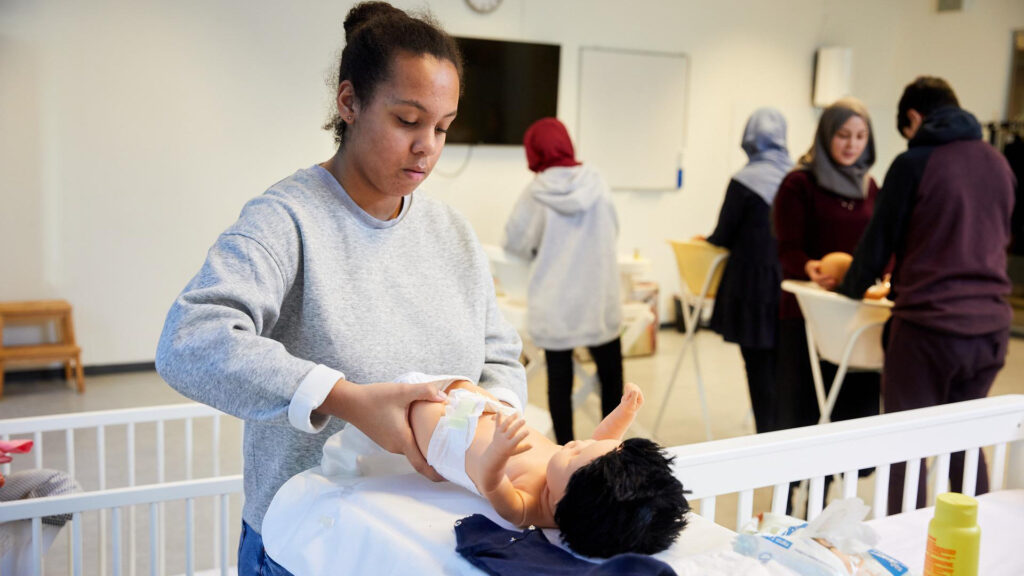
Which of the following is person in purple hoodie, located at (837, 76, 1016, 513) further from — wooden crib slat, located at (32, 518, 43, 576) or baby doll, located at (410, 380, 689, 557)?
wooden crib slat, located at (32, 518, 43, 576)

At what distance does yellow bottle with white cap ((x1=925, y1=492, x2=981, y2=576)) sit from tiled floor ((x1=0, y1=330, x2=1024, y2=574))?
7.89 ft

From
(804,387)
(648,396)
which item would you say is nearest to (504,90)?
(648,396)

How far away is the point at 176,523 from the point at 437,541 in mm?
2508

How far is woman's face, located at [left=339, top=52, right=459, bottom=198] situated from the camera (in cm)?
113

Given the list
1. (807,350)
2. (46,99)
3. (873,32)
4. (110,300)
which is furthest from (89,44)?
(873,32)

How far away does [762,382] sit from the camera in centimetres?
366

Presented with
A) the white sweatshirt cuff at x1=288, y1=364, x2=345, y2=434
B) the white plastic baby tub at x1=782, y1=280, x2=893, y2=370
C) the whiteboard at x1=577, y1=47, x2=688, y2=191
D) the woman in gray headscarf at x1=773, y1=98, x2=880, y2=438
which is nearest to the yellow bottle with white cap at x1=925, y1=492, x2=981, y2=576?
the white sweatshirt cuff at x1=288, y1=364, x2=345, y2=434

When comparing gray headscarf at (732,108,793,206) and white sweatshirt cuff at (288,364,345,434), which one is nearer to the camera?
white sweatshirt cuff at (288,364,345,434)

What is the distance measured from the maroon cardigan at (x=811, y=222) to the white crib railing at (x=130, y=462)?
208cm

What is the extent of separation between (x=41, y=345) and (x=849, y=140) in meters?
4.46

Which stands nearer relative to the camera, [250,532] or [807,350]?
[250,532]

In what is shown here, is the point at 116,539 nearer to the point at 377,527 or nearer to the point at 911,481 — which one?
the point at 377,527

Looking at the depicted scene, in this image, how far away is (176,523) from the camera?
3.12 metres

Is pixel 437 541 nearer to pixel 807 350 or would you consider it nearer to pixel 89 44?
pixel 807 350
